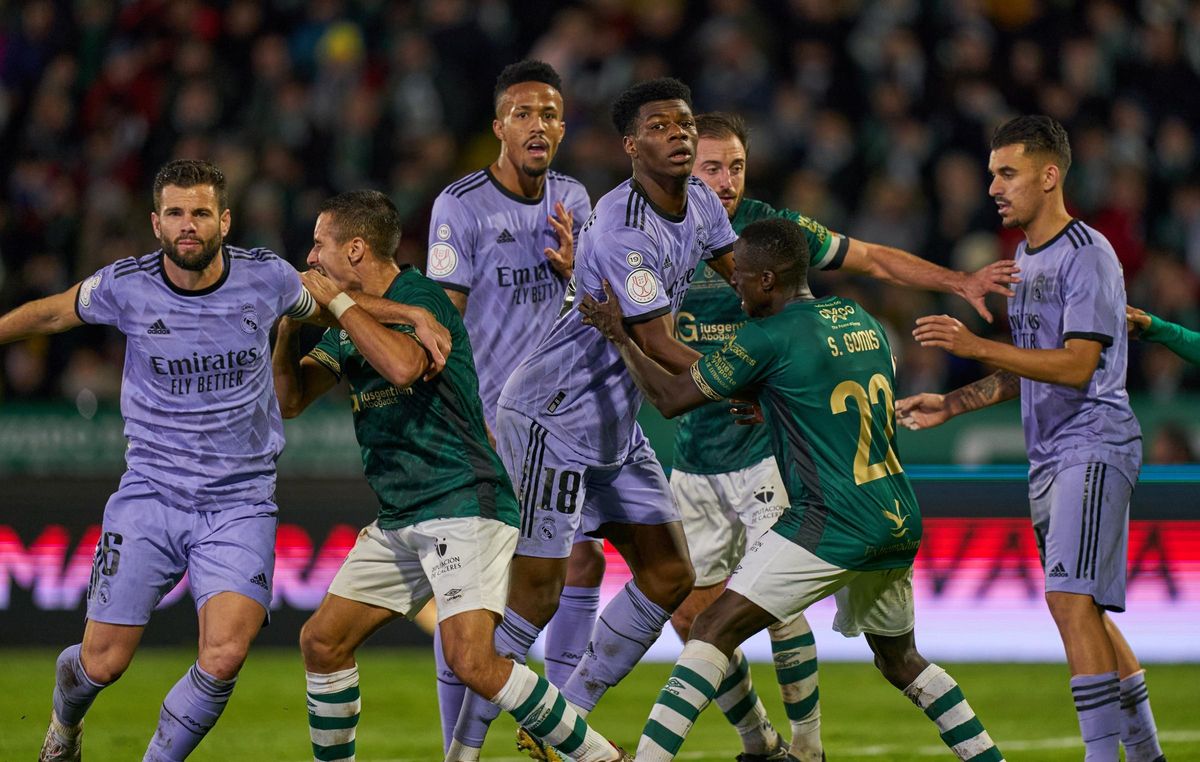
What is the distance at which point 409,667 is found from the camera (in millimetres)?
10102

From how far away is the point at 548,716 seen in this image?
6070 mm

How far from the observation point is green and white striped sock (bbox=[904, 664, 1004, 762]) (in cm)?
618

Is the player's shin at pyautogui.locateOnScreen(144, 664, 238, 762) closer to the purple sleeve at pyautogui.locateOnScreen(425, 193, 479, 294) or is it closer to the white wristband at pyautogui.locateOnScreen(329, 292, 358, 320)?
the white wristband at pyautogui.locateOnScreen(329, 292, 358, 320)

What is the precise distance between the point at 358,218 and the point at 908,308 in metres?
7.29

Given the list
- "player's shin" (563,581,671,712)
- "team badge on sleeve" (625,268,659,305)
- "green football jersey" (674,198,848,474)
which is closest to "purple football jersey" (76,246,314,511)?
"team badge on sleeve" (625,268,659,305)

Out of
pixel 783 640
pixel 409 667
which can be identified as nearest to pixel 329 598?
pixel 783 640

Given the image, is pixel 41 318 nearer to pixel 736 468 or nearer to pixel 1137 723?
pixel 736 468

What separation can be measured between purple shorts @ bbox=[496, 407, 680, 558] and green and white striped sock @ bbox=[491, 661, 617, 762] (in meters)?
0.90

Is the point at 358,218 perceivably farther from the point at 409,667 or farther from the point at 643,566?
the point at 409,667

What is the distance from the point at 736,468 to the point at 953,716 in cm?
178

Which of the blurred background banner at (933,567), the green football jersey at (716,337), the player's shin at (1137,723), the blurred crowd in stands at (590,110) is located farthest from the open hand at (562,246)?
the blurred crowd in stands at (590,110)

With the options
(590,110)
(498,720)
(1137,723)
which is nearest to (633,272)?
(1137,723)

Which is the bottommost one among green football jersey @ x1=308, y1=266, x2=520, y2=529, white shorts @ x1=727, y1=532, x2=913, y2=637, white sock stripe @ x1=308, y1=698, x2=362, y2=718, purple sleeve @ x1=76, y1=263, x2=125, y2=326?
white sock stripe @ x1=308, y1=698, x2=362, y2=718

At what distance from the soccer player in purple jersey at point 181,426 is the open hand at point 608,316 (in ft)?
3.71
